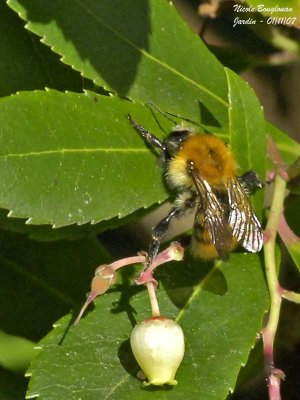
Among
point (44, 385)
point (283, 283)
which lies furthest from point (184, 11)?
point (44, 385)

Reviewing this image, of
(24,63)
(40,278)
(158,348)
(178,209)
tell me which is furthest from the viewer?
(40,278)

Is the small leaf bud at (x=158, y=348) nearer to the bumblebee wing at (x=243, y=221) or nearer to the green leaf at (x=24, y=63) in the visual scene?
the bumblebee wing at (x=243, y=221)

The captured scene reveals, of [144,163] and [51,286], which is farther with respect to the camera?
[51,286]

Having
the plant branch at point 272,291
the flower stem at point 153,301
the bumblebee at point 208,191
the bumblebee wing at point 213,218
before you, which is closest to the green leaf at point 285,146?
the plant branch at point 272,291

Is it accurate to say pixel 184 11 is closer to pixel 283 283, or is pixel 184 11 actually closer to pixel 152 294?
pixel 283 283

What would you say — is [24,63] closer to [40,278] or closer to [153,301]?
[40,278]

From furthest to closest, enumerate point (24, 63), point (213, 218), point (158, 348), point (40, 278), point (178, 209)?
point (40, 278)
point (24, 63)
point (178, 209)
point (213, 218)
point (158, 348)

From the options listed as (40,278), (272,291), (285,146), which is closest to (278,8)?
(285,146)
